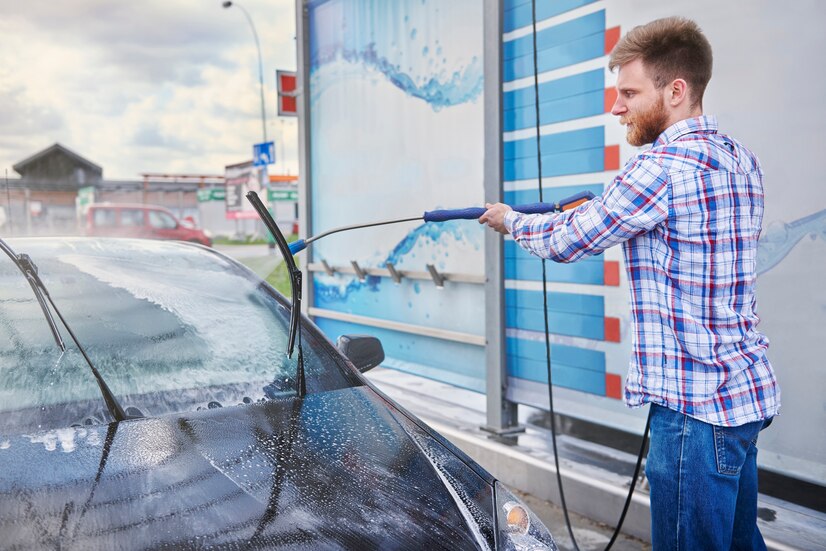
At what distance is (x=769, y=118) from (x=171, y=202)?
1683 inches

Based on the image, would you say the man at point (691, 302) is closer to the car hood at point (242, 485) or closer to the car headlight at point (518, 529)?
the car headlight at point (518, 529)

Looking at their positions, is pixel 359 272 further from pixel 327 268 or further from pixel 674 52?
pixel 674 52

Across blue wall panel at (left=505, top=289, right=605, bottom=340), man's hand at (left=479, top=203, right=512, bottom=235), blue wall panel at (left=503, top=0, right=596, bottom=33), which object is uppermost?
blue wall panel at (left=503, top=0, right=596, bottom=33)

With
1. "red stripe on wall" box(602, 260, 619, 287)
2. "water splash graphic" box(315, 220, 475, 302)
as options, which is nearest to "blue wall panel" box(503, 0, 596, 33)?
"water splash graphic" box(315, 220, 475, 302)

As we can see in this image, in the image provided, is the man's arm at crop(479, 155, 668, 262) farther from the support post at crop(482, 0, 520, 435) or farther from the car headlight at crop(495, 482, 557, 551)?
the support post at crop(482, 0, 520, 435)

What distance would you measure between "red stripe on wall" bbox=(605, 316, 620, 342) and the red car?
2097 centimetres

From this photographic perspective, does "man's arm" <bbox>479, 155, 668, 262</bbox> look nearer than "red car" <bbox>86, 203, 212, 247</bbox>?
Yes

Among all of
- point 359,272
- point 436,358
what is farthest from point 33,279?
point 359,272

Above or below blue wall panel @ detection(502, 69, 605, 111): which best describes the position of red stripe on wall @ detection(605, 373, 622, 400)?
below

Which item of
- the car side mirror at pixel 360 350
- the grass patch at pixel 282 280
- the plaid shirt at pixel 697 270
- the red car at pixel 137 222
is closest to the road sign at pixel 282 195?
the grass patch at pixel 282 280

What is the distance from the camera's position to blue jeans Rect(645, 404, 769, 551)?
2131 mm

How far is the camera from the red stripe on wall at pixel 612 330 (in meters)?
4.24

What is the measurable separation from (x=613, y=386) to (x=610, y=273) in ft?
1.92

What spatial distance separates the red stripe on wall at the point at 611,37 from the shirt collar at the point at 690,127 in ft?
6.64
